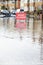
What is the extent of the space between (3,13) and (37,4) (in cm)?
1616

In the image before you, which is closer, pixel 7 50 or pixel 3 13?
pixel 7 50

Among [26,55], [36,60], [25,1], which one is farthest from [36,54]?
[25,1]

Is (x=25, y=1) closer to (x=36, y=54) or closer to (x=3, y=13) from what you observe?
(x=3, y=13)

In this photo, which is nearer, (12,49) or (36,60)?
(36,60)

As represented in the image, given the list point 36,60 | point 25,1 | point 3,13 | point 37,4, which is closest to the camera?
point 36,60

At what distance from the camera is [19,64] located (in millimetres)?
8562

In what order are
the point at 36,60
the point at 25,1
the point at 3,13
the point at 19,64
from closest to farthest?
the point at 19,64, the point at 36,60, the point at 3,13, the point at 25,1

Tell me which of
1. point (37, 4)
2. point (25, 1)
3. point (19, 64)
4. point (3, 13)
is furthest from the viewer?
point (25, 1)

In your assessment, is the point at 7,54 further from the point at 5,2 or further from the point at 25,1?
the point at 5,2

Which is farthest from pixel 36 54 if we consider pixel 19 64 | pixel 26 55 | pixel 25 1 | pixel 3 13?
pixel 25 1

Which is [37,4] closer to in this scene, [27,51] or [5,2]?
[5,2]

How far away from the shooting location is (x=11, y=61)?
29.7 ft

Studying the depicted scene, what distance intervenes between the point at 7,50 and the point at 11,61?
7.33 ft

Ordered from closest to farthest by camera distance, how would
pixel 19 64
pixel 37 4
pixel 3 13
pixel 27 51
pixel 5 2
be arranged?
pixel 19 64, pixel 27 51, pixel 3 13, pixel 37 4, pixel 5 2
